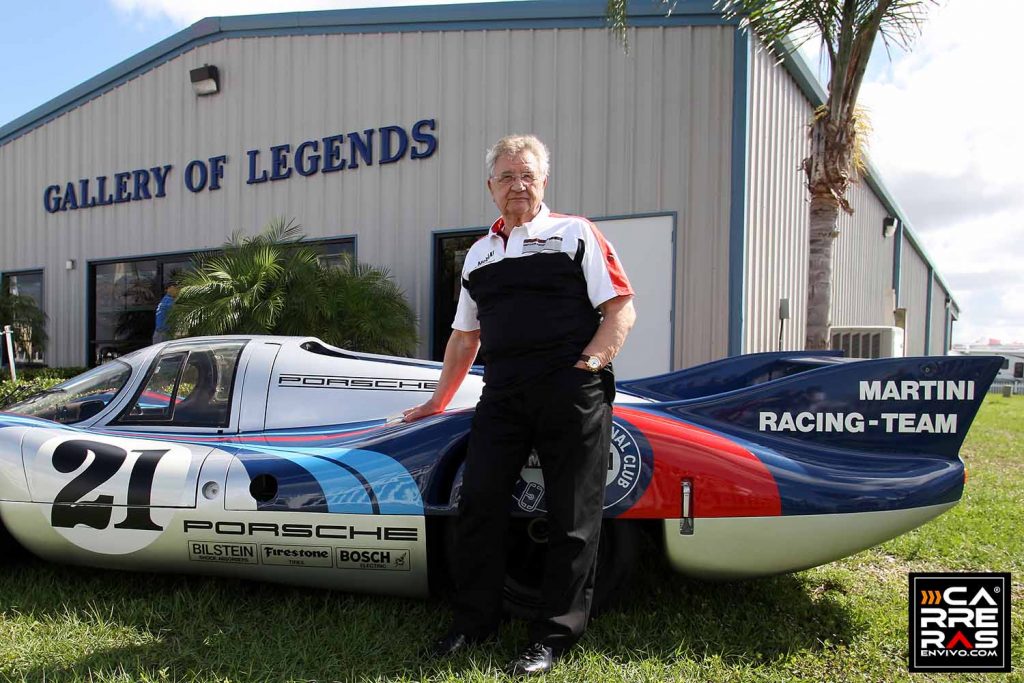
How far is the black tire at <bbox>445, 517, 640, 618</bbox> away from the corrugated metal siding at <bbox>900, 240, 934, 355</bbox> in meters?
17.5

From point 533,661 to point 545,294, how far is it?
3.84 feet

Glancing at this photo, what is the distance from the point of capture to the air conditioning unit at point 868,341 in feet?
28.7

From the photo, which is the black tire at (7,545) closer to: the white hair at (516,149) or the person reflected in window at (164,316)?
the white hair at (516,149)

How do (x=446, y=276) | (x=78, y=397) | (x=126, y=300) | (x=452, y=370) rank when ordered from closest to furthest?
(x=452, y=370), (x=78, y=397), (x=446, y=276), (x=126, y=300)

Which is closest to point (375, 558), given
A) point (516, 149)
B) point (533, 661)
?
point (533, 661)

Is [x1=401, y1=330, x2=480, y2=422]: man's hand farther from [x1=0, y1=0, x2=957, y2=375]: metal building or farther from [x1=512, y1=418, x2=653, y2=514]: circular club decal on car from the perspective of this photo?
[x1=0, y1=0, x2=957, y2=375]: metal building

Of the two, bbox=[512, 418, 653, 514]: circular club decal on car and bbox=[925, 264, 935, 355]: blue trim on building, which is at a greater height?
bbox=[925, 264, 935, 355]: blue trim on building

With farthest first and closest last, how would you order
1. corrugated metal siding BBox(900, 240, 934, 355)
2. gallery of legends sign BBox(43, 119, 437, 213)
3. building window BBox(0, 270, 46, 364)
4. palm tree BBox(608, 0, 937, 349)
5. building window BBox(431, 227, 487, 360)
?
corrugated metal siding BBox(900, 240, 934, 355) → building window BBox(0, 270, 46, 364) → gallery of legends sign BBox(43, 119, 437, 213) → building window BBox(431, 227, 487, 360) → palm tree BBox(608, 0, 937, 349)

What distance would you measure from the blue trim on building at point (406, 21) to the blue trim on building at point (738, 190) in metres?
0.39

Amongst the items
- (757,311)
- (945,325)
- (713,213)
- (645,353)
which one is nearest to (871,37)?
(713,213)

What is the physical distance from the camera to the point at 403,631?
8.17 ft

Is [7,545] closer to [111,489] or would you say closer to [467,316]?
[111,489]

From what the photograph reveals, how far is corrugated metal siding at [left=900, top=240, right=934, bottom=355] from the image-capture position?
18614 mm

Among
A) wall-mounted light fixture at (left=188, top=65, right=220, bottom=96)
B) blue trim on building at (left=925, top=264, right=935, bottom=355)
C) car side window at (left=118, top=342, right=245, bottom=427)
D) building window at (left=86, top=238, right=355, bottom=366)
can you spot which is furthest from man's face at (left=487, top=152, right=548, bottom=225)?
blue trim on building at (left=925, top=264, right=935, bottom=355)
